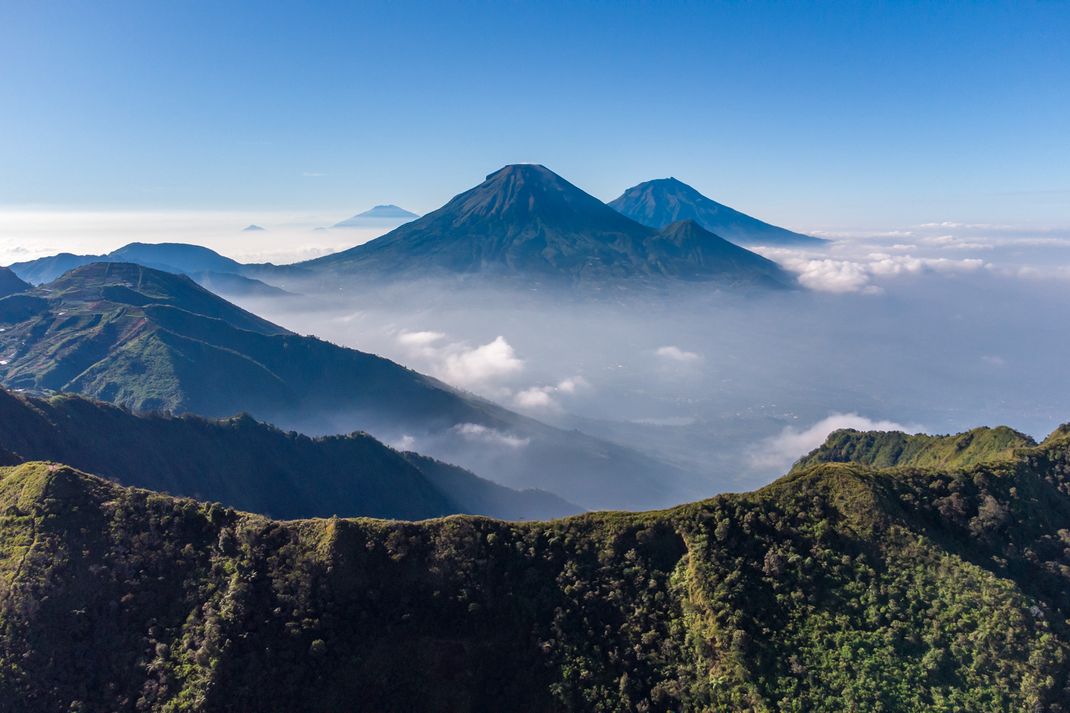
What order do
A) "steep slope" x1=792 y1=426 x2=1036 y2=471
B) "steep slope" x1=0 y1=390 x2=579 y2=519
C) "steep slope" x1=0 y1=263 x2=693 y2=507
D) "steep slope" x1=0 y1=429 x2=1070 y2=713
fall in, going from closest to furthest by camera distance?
"steep slope" x1=0 y1=429 x2=1070 y2=713
"steep slope" x1=792 y1=426 x2=1036 y2=471
"steep slope" x1=0 y1=390 x2=579 y2=519
"steep slope" x1=0 y1=263 x2=693 y2=507

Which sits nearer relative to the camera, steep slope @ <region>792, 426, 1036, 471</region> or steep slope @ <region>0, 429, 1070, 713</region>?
steep slope @ <region>0, 429, 1070, 713</region>

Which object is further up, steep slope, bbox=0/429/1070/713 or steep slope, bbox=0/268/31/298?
steep slope, bbox=0/268/31/298

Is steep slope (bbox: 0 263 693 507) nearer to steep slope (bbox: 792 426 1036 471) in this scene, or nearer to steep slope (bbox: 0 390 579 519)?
steep slope (bbox: 0 390 579 519)

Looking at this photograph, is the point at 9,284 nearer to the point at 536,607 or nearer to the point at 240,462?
the point at 240,462

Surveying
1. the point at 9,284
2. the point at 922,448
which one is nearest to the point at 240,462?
the point at 922,448

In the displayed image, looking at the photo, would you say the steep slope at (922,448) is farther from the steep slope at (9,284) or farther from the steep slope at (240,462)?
the steep slope at (9,284)

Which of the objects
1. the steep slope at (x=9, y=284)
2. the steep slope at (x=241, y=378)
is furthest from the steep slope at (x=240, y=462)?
the steep slope at (x=9, y=284)

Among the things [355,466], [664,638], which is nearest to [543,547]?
[664,638]

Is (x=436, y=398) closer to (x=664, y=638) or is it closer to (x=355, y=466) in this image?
(x=355, y=466)

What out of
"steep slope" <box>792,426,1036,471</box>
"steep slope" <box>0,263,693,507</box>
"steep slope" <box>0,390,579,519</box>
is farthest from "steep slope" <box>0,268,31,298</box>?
"steep slope" <box>792,426,1036,471</box>
